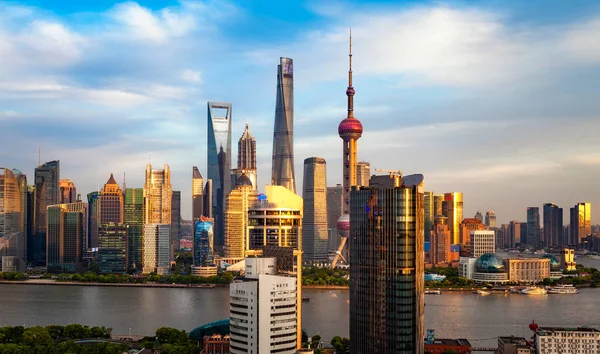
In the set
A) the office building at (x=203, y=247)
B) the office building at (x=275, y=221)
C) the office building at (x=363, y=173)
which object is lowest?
the office building at (x=203, y=247)

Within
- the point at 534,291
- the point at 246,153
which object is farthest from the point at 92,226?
the point at 534,291

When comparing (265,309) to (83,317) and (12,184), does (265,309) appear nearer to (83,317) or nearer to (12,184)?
(83,317)

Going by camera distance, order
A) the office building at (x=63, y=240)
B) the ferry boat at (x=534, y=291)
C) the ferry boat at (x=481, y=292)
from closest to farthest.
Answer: the ferry boat at (x=481, y=292) < the ferry boat at (x=534, y=291) < the office building at (x=63, y=240)

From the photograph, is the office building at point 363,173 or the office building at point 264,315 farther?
the office building at point 363,173

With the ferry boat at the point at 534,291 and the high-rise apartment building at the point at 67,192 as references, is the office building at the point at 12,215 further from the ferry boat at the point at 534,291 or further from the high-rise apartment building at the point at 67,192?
the ferry boat at the point at 534,291

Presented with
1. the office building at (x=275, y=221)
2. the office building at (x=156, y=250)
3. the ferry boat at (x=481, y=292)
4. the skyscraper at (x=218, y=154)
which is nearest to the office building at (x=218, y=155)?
the skyscraper at (x=218, y=154)

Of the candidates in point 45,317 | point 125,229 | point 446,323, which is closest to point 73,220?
point 125,229
